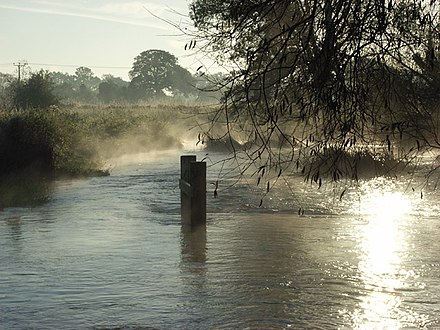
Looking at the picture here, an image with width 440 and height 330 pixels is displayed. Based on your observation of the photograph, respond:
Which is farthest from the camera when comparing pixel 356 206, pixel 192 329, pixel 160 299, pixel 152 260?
pixel 356 206

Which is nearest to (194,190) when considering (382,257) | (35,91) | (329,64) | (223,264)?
(223,264)

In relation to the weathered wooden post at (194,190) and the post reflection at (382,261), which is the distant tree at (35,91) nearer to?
the post reflection at (382,261)

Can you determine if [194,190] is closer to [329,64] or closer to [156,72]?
[329,64]

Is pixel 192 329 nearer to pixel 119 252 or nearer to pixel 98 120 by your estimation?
pixel 119 252

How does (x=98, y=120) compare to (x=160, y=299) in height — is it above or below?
above

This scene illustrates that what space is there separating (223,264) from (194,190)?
3.41 metres

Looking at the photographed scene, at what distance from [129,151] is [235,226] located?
27998 mm

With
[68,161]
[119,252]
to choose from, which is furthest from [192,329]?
[68,161]

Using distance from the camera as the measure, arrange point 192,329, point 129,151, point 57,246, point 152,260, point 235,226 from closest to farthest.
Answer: point 192,329 → point 152,260 → point 57,246 → point 235,226 → point 129,151

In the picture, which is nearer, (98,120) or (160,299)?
(160,299)

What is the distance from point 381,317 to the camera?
30.4 ft

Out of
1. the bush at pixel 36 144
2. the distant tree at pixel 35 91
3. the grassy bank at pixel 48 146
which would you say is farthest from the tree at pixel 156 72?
the bush at pixel 36 144

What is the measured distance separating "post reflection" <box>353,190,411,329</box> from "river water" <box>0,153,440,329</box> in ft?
0.08

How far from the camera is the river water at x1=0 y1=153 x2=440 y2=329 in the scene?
9383 mm
